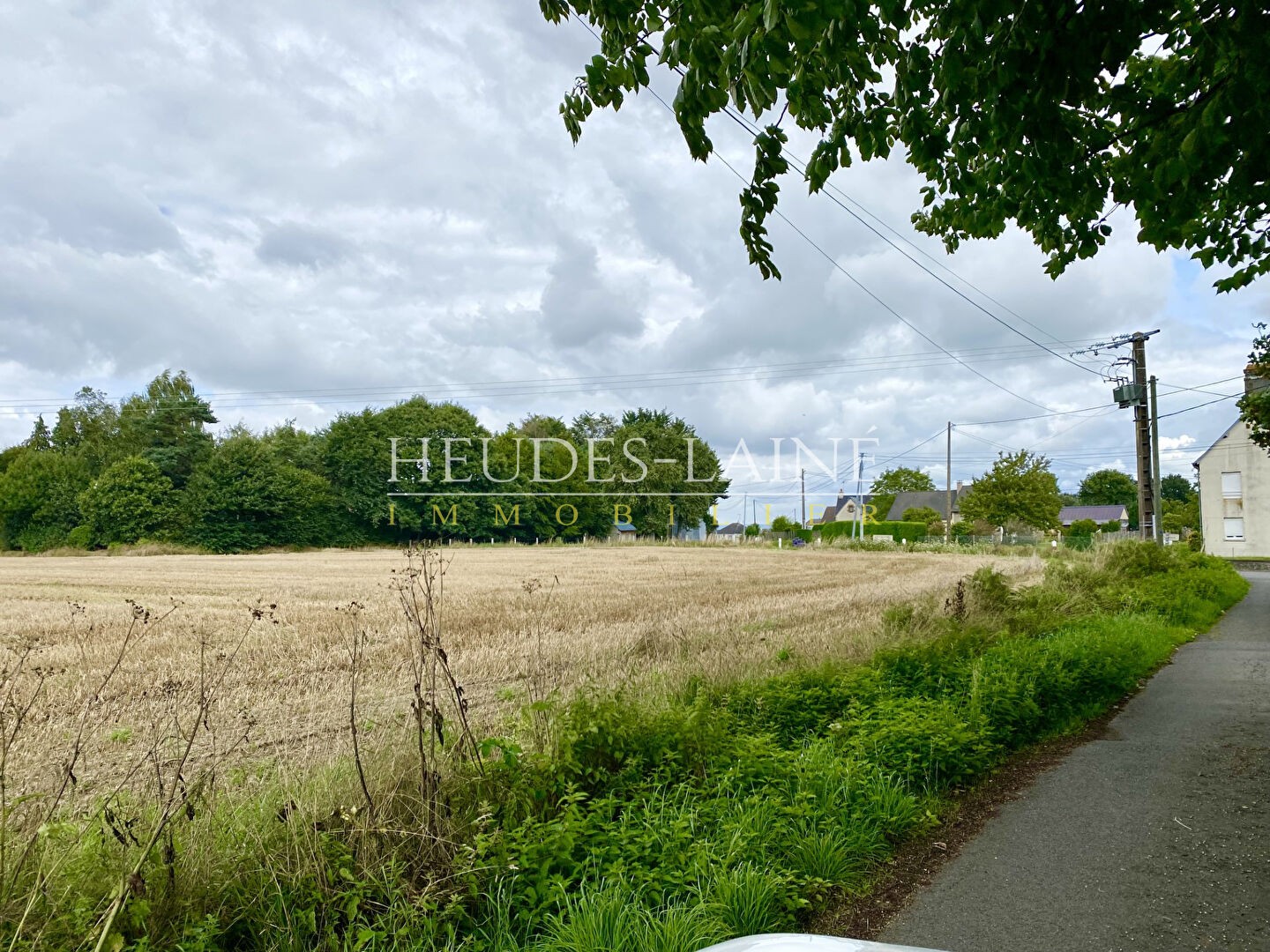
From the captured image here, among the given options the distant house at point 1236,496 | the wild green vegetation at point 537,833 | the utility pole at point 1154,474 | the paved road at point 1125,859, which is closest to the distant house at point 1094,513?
the distant house at point 1236,496

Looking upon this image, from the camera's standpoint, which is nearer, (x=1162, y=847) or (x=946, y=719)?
(x=1162, y=847)

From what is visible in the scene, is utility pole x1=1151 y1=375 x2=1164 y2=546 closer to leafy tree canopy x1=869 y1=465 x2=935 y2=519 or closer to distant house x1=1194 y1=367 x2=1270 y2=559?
distant house x1=1194 y1=367 x2=1270 y2=559

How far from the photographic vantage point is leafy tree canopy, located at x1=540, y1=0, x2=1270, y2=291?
3506 millimetres

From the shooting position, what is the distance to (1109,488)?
→ 116750 millimetres

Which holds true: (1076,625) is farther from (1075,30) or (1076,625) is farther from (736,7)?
(736,7)

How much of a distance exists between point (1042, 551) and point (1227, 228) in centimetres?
3275

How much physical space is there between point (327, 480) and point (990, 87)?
6742 cm

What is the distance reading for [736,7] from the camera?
420 centimetres

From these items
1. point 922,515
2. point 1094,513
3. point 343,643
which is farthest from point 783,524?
point 343,643

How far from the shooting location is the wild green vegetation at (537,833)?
109 inches

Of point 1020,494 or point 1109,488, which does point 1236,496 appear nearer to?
point 1020,494

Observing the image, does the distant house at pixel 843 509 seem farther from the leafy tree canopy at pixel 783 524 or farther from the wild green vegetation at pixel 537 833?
the wild green vegetation at pixel 537 833

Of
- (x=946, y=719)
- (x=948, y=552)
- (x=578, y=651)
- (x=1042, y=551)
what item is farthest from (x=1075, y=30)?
(x=948, y=552)

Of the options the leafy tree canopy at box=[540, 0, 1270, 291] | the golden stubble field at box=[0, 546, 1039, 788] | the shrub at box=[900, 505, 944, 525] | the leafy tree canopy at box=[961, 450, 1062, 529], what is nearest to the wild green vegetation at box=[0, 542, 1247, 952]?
the golden stubble field at box=[0, 546, 1039, 788]
